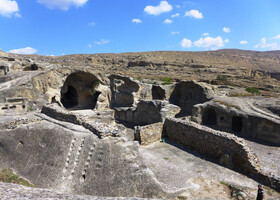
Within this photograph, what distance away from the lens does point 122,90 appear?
18562 mm

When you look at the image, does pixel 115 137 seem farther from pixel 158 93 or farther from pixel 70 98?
pixel 70 98

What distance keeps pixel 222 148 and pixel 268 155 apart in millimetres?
3453

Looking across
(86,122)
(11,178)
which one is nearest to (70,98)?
(86,122)

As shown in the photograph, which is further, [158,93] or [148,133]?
[158,93]

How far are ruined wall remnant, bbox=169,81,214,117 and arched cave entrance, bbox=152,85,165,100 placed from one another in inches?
36.5

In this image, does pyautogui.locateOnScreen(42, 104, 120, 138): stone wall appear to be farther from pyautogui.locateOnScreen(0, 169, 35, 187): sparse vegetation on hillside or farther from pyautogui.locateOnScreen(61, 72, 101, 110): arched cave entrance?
pyautogui.locateOnScreen(61, 72, 101, 110): arched cave entrance

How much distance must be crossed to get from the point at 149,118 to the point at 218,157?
6653mm

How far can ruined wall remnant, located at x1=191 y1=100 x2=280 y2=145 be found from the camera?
10814mm

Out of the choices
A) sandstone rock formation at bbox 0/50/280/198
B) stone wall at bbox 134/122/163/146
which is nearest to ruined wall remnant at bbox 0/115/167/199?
sandstone rock formation at bbox 0/50/280/198

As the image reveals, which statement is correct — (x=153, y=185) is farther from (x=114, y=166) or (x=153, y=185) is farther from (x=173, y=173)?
(x=173, y=173)

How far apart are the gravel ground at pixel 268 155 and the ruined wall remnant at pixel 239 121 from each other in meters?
0.75

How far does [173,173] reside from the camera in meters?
7.11

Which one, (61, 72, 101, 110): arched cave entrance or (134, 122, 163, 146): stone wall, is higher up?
(61, 72, 101, 110): arched cave entrance

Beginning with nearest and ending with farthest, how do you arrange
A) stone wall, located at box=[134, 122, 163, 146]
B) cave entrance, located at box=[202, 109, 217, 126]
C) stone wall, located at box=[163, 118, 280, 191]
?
stone wall, located at box=[163, 118, 280, 191], stone wall, located at box=[134, 122, 163, 146], cave entrance, located at box=[202, 109, 217, 126]
